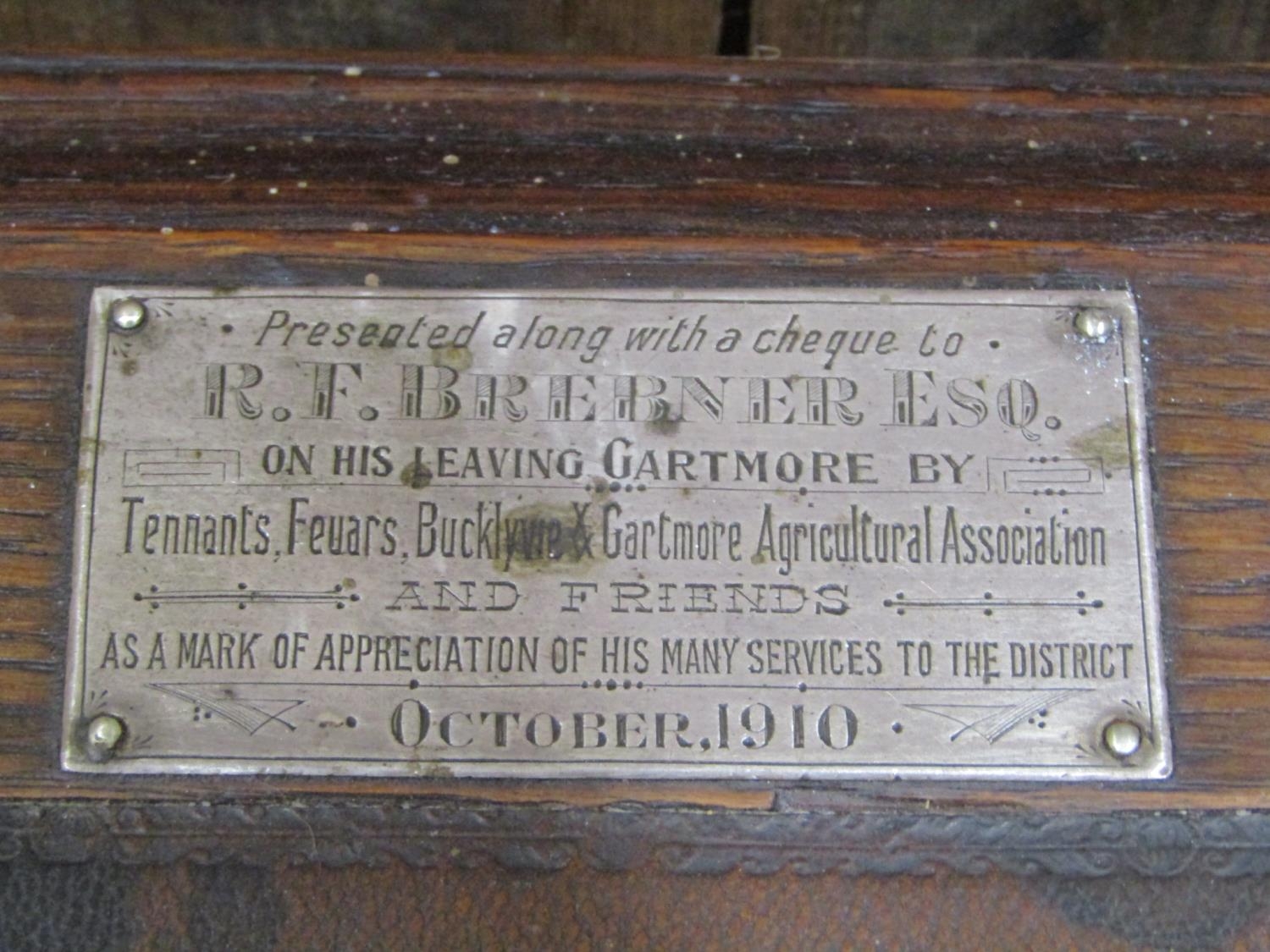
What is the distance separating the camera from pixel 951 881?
1.17 metres

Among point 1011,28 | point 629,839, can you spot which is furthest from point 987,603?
Result: point 1011,28

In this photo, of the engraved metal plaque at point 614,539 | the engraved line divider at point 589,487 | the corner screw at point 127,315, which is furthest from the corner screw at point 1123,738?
the corner screw at point 127,315

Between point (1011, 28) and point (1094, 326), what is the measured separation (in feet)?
1.94

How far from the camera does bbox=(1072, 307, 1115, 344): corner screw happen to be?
125 cm

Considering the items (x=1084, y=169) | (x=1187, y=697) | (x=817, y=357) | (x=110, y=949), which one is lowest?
(x=110, y=949)

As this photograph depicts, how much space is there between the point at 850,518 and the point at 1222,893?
52 cm

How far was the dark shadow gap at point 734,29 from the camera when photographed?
5.43 ft

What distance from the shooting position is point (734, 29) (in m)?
1.67

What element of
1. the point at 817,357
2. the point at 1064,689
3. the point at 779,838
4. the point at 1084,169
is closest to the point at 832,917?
the point at 779,838

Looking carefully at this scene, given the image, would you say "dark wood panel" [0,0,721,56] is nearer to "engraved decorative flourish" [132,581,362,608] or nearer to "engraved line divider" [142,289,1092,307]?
"engraved line divider" [142,289,1092,307]

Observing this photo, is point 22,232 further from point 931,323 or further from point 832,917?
point 832,917

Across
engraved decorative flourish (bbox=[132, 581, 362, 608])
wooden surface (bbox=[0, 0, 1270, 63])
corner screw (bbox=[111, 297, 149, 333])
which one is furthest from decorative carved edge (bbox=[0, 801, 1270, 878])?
wooden surface (bbox=[0, 0, 1270, 63])

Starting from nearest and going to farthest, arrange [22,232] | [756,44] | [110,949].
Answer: [110,949] → [22,232] → [756,44]

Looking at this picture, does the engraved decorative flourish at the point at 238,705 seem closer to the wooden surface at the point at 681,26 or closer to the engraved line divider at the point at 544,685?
the engraved line divider at the point at 544,685
